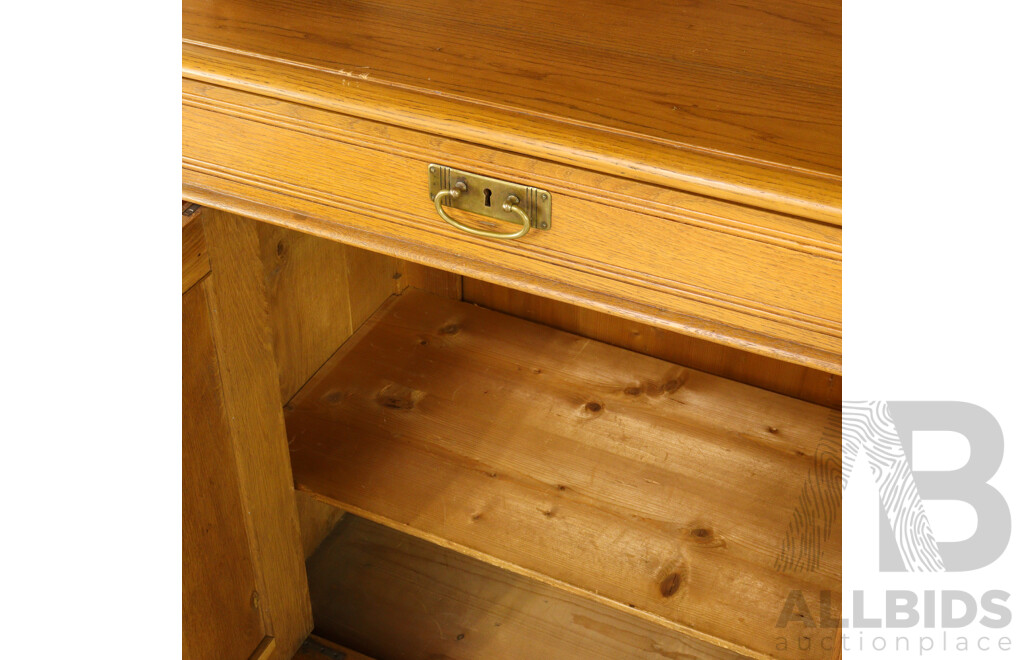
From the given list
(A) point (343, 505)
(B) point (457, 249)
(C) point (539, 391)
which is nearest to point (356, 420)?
(A) point (343, 505)

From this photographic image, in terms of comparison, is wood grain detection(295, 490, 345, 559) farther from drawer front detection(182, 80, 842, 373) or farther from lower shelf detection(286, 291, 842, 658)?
drawer front detection(182, 80, 842, 373)

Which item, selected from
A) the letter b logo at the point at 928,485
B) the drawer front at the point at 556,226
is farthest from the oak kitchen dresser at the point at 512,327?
the letter b logo at the point at 928,485

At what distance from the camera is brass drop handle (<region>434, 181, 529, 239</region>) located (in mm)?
708

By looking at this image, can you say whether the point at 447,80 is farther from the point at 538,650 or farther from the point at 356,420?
the point at 538,650

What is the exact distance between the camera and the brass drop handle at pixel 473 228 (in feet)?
2.32

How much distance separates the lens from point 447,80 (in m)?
0.72

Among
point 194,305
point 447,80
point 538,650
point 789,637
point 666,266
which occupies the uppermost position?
point 447,80

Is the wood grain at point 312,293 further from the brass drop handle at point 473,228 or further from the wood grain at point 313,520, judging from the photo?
the brass drop handle at point 473,228

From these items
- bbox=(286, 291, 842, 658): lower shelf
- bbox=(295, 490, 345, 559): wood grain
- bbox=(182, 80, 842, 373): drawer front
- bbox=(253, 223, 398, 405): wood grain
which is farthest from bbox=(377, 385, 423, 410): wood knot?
bbox=(182, 80, 842, 373): drawer front

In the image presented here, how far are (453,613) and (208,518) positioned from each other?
475 millimetres

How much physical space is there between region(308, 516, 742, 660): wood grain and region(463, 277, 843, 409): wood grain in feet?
1.25

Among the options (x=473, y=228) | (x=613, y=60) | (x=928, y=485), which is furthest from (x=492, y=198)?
(x=928, y=485)

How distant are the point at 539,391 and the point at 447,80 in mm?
613

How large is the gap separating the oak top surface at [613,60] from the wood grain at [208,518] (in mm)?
280
